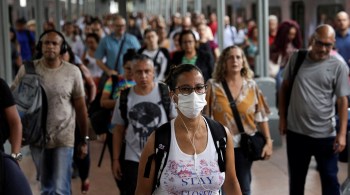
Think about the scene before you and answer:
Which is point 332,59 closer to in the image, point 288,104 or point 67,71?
point 288,104

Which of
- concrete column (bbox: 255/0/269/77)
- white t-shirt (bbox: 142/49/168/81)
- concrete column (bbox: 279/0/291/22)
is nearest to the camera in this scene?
white t-shirt (bbox: 142/49/168/81)

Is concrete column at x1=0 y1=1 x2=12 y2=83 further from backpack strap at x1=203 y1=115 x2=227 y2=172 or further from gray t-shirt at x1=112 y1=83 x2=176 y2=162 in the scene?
backpack strap at x1=203 y1=115 x2=227 y2=172

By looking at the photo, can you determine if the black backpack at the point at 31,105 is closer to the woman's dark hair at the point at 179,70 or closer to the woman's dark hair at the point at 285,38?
the woman's dark hair at the point at 179,70

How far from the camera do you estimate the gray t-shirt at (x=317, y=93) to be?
5801mm

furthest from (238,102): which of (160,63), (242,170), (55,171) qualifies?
(160,63)

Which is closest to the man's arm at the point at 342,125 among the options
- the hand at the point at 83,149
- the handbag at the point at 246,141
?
the handbag at the point at 246,141

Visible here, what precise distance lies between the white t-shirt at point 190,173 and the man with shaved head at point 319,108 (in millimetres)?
2370

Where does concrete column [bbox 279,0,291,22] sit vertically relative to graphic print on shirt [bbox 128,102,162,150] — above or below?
above

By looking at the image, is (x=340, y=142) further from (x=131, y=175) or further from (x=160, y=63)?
(x=160, y=63)

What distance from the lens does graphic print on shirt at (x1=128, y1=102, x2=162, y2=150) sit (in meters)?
5.32

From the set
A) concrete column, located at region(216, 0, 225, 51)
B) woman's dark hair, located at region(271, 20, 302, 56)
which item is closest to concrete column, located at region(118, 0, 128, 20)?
concrete column, located at region(216, 0, 225, 51)

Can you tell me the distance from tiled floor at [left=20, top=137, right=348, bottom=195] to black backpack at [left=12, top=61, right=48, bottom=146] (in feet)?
7.15

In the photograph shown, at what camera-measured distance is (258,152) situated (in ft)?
18.1

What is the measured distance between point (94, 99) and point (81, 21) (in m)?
20.0
